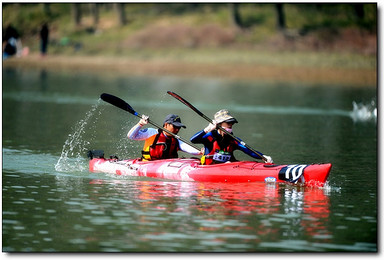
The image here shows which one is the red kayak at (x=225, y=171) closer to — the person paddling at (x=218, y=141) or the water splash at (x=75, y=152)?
the person paddling at (x=218, y=141)

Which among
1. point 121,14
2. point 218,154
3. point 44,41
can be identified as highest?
point 121,14

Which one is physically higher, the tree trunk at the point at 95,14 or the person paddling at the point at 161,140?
the tree trunk at the point at 95,14

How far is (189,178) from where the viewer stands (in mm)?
16750

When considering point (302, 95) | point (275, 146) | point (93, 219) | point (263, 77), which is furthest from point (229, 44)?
point (93, 219)

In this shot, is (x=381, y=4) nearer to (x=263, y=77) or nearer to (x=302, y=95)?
(x=302, y=95)

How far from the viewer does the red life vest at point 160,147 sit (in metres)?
17.2

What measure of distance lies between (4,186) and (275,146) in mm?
8751

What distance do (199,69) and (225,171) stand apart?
1205 inches

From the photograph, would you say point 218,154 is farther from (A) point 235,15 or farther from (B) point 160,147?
(A) point 235,15

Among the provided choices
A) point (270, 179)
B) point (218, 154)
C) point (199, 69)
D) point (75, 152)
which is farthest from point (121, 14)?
point (270, 179)

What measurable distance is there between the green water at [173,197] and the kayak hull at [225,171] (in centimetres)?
19

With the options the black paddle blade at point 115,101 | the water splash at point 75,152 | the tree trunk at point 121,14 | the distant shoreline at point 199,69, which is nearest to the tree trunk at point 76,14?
the tree trunk at point 121,14

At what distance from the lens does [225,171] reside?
1655 centimetres

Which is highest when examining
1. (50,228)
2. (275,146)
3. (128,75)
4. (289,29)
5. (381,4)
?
(289,29)
